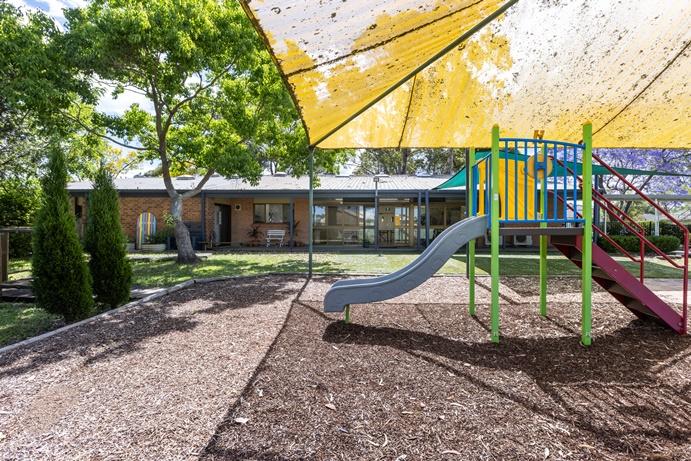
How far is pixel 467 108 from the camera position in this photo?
Result: 221 inches

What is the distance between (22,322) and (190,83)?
884 cm

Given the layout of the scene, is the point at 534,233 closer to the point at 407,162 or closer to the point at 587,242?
the point at 587,242

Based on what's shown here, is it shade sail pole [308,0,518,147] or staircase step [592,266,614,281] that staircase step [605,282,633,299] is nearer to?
staircase step [592,266,614,281]

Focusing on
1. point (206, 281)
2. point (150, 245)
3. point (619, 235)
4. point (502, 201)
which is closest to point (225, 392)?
point (502, 201)

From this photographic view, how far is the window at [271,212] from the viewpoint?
752 inches

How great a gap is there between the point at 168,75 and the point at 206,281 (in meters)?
5.23

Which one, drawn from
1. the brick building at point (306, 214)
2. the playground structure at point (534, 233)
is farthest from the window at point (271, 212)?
the playground structure at point (534, 233)

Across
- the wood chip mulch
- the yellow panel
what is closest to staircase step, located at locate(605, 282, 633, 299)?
the yellow panel

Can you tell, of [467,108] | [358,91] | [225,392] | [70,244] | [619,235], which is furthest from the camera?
[619,235]

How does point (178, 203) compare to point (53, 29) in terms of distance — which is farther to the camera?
point (178, 203)

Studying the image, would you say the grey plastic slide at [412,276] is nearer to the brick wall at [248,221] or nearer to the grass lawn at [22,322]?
the grass lawn at [22,322]

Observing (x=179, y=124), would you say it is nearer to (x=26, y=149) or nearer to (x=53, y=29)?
(x=53, y=29)

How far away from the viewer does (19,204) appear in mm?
13727

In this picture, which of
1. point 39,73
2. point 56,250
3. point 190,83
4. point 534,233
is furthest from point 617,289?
point 190,83
